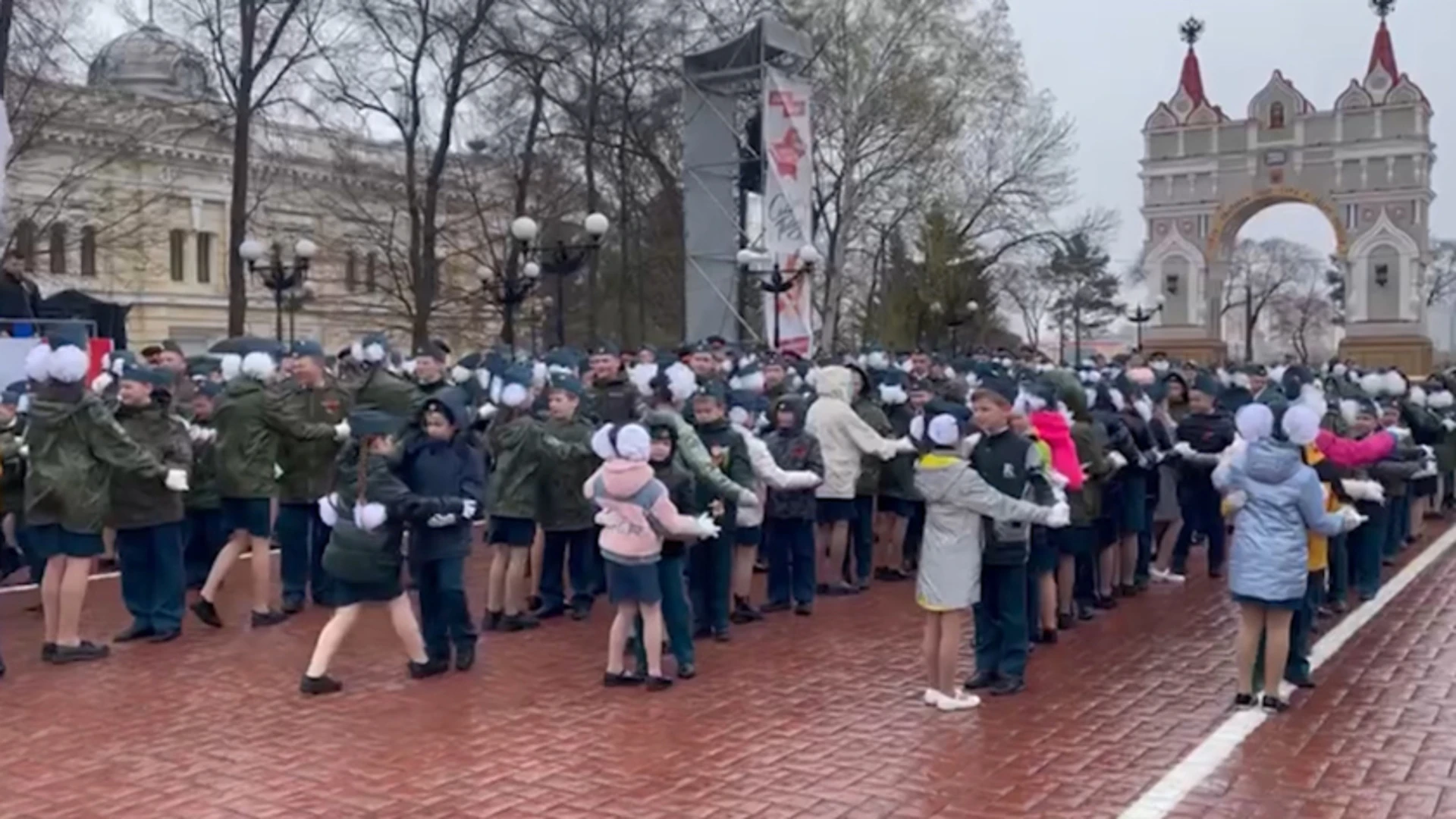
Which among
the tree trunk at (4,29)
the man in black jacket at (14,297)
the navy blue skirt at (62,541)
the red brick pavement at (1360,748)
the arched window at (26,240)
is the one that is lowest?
the red brick pavement at (1360,748)

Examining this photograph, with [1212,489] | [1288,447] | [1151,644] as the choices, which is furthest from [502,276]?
[1288,447]

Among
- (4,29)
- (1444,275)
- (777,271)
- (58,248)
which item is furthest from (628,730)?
(1444,275)

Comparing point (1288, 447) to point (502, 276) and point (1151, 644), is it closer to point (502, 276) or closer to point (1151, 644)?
point (1151, 644)

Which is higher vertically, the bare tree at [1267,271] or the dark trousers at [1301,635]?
the bare tree at [1267,271]

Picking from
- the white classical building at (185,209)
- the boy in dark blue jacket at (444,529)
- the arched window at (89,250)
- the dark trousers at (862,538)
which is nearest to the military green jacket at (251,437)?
the boy in dark blue jacket at (444,529)

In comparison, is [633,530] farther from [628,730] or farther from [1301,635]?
[1301,635]

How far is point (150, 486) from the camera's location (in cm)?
935

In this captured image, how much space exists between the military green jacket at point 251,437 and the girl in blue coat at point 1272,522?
5889 mm

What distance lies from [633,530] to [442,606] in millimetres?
1305

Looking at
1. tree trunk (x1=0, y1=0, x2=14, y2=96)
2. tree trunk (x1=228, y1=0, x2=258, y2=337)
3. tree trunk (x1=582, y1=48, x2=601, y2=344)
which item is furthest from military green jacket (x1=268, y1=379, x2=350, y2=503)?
tree trunk (x1=582, y1=48, x2=601, y2=344)

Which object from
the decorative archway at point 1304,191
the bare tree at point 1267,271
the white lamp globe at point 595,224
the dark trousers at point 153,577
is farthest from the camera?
the bare tree at point 1267,271

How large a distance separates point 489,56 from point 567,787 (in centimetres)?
2440

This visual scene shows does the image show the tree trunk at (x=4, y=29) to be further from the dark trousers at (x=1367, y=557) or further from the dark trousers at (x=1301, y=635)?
the dark trousers at (x=1301, y=635)

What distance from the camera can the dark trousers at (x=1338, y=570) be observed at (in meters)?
10.5
